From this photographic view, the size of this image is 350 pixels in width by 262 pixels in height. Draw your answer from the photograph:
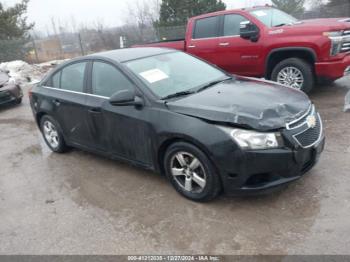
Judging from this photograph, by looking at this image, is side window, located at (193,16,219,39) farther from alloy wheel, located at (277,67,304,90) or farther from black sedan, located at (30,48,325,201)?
black sedan, located at (30,48,325,201)

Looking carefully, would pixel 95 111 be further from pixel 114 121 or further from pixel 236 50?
pixel 236 50

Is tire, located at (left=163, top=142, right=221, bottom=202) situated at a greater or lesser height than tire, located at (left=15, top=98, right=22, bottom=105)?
greater

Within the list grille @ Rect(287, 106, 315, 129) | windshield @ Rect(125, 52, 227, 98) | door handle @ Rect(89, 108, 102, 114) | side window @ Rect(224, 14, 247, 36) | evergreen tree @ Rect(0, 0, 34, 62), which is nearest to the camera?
grille @ Rect(287, 106, 315, 129)

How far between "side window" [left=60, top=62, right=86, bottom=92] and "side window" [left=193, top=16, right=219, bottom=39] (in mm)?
3950

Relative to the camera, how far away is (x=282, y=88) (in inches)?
168

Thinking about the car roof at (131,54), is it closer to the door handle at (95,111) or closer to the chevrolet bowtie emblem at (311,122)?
the door handle at (95,111)

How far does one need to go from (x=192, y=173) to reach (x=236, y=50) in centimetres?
461

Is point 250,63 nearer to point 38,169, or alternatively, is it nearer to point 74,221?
point 38,169

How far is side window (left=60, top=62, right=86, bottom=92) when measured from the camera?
4945 mm

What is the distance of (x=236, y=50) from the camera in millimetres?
7648

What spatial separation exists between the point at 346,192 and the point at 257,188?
40.1 inches

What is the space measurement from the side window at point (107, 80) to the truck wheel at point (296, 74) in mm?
3866

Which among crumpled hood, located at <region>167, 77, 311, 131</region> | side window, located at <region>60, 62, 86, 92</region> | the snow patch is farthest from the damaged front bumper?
the snow patch

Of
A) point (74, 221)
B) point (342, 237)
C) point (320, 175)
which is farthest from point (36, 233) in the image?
point (320, 175)
